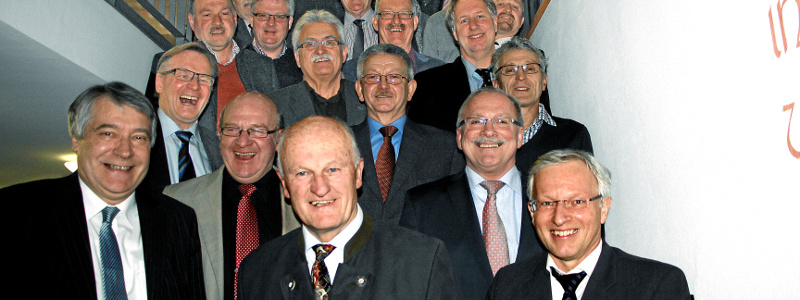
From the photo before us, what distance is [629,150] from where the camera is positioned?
9.52 ft

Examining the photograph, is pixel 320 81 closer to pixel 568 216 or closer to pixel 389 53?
pixel 389 53

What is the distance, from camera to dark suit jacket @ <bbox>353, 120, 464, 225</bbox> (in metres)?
3.13

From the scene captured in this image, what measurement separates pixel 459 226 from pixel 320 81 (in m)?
1.54

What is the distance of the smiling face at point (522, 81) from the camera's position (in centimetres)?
348

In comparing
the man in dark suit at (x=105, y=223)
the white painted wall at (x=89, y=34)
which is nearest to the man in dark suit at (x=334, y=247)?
the man in dark suit at (x=105, y=223)

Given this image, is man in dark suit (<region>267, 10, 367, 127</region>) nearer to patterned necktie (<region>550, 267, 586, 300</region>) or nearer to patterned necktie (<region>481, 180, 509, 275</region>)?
patterned necktie (<region>481, 180, 509, 275</region>)

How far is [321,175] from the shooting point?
2096 millimetres

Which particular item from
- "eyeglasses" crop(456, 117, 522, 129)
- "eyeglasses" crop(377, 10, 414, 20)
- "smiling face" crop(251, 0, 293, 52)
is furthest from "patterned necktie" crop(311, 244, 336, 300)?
"eyeglasses" crop(377, 10, 414, 20)

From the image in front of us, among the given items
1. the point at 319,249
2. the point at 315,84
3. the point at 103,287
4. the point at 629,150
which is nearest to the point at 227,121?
the point at 315,84

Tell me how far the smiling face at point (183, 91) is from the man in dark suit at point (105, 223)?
0.87 metres

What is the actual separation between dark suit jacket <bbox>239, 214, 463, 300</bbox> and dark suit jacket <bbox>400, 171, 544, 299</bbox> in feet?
1.94

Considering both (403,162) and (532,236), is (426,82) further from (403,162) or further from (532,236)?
(532,236)

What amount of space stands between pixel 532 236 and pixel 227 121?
1.59 metres

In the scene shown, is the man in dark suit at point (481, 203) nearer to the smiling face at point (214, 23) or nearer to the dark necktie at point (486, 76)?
the dark necktie at point (486, 76)
